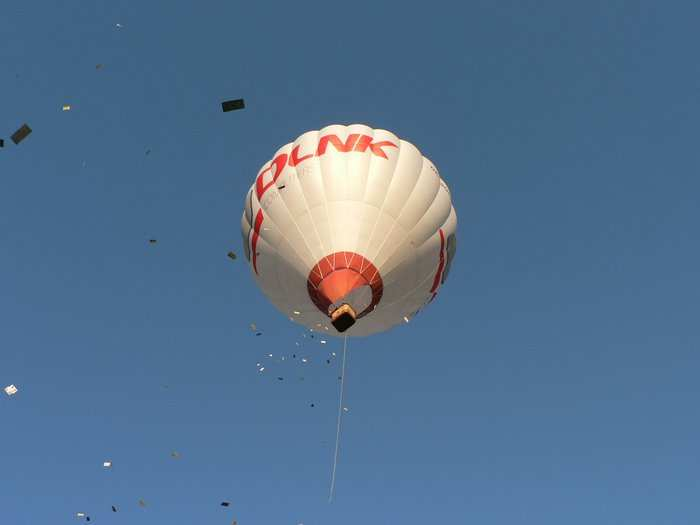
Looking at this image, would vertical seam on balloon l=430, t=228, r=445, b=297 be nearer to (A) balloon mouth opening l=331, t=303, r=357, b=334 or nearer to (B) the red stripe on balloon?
(A) balloon mouth opening l=331, t=303, r=357, b=334

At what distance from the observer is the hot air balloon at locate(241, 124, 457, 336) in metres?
13.9

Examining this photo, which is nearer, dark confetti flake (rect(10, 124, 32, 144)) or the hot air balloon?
dark confetti flake (rect(10, 124, 32, 144))

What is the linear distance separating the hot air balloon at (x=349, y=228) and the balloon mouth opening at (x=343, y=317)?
23mm

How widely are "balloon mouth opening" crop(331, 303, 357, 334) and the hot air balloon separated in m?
0.02

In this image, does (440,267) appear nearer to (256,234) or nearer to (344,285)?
(344,285)

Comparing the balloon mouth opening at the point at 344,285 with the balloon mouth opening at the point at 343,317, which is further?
the balloon mouth opening at the point at 344,285

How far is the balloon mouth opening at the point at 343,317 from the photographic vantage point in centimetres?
1334

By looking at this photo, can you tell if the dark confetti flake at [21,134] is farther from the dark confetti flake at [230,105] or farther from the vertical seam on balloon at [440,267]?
the vertical seam on balloon at [440,267]

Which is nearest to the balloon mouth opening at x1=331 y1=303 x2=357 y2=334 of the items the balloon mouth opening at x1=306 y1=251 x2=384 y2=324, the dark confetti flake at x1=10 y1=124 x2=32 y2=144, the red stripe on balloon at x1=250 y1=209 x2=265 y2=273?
the balloon mouth opening at x1=306 y1=251 x2=384 y2=324

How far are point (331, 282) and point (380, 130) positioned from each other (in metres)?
4.66

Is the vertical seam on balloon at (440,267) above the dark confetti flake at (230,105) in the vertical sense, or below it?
below

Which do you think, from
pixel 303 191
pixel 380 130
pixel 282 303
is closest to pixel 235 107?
pixel 303 191

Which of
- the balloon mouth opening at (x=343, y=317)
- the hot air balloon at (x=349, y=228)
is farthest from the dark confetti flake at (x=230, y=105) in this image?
the balloon mouth opening at (x=343, y=317)

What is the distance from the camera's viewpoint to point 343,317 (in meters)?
13.4
